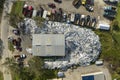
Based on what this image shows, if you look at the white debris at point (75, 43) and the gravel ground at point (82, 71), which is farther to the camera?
the gravel ground at point (82, 71)

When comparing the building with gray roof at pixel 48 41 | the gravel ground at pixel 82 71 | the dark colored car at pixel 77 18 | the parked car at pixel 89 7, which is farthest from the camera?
the gravel ground at pixel 82 71

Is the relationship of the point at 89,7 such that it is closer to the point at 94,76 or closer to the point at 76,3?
the point at 76,3

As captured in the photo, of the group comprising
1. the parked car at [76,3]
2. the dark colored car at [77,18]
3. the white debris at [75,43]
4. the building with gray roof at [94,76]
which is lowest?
the building with gray roof at [94,76]

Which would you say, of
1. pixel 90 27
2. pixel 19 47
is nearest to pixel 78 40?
pixel 90 27

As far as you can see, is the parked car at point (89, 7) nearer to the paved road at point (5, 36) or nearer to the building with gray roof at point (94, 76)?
the building with gray roof at point (94, 76)

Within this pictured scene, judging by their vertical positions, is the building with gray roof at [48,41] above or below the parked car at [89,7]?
below

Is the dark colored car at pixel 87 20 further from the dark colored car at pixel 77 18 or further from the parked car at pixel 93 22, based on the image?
the dark colored car at pixel 77 18

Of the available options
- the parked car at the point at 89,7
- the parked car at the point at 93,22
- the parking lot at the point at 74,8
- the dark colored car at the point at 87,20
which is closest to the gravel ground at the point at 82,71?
the parked car at the point at 93,22

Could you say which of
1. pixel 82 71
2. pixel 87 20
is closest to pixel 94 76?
pixel 82 71

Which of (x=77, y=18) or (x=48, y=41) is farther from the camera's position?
(x=77, y=18)

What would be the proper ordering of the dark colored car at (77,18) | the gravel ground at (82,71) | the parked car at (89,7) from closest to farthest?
the dark colored car at (77,18)
the parked car at (89,7)
the gravel ground at (82,71)
